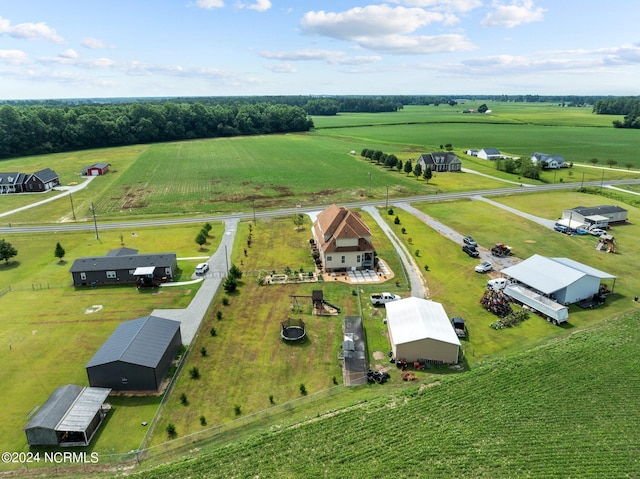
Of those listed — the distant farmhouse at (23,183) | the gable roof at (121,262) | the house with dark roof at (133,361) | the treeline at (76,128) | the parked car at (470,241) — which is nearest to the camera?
the house with dark roof at (133,361)

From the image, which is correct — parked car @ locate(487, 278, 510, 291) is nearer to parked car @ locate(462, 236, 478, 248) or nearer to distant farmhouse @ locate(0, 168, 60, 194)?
parked car @ locate(462, 236, 478, 248)

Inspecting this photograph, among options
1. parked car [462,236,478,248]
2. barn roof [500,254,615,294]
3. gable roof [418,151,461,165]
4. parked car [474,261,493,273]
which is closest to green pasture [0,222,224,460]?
parked car [474,261,493,273]

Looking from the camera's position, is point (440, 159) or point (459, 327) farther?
point (440, 159)

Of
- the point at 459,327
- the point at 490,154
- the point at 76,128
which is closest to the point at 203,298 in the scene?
the point at 459,327

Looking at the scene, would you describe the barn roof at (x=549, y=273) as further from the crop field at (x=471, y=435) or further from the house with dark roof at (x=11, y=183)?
the house with dark roof at (x=11, y=183)

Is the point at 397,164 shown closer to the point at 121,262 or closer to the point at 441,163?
the point at 441,163

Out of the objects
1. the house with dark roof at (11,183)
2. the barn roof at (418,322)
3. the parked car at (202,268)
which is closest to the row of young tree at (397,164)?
the parked car at (202,268)
